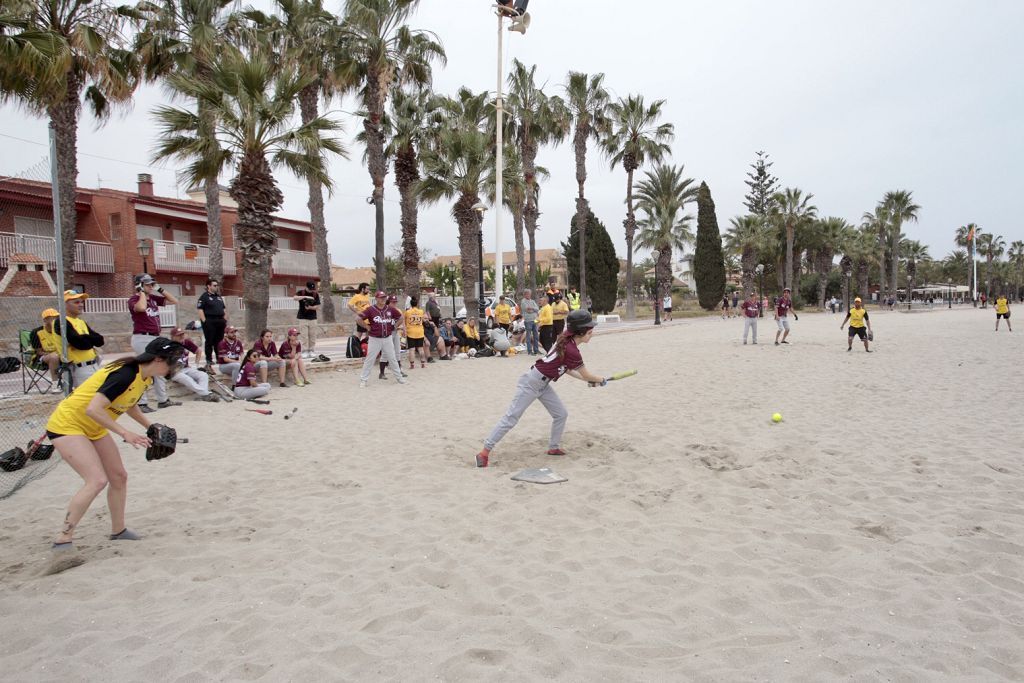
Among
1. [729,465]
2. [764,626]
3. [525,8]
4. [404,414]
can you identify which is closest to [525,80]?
[525,8]

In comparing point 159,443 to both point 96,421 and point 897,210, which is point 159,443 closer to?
point 96,421

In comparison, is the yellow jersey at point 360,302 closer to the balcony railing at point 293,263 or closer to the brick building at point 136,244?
the brick building at point 136,244

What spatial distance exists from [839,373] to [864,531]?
907 centimetres

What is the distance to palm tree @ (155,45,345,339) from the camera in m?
13.1

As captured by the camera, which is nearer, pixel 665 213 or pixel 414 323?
pixel 414 323

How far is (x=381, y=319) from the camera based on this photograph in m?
11.6

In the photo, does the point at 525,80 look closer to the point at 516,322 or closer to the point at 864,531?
the point at 516,322

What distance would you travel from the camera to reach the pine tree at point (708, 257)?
48344mm

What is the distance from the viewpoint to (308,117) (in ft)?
73.0

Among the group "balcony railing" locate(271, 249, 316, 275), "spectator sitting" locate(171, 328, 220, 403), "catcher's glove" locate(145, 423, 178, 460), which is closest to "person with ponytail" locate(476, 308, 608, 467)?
"catcher's glove" locate(145, 423, 178, 460)

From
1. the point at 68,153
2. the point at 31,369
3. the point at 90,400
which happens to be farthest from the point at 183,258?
the point at 90,400

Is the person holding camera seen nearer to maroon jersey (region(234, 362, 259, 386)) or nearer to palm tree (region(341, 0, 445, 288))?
maroon jersey (region(234, 362, 259, 386))

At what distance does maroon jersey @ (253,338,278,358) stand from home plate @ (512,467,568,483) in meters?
7.43

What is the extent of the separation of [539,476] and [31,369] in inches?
386
